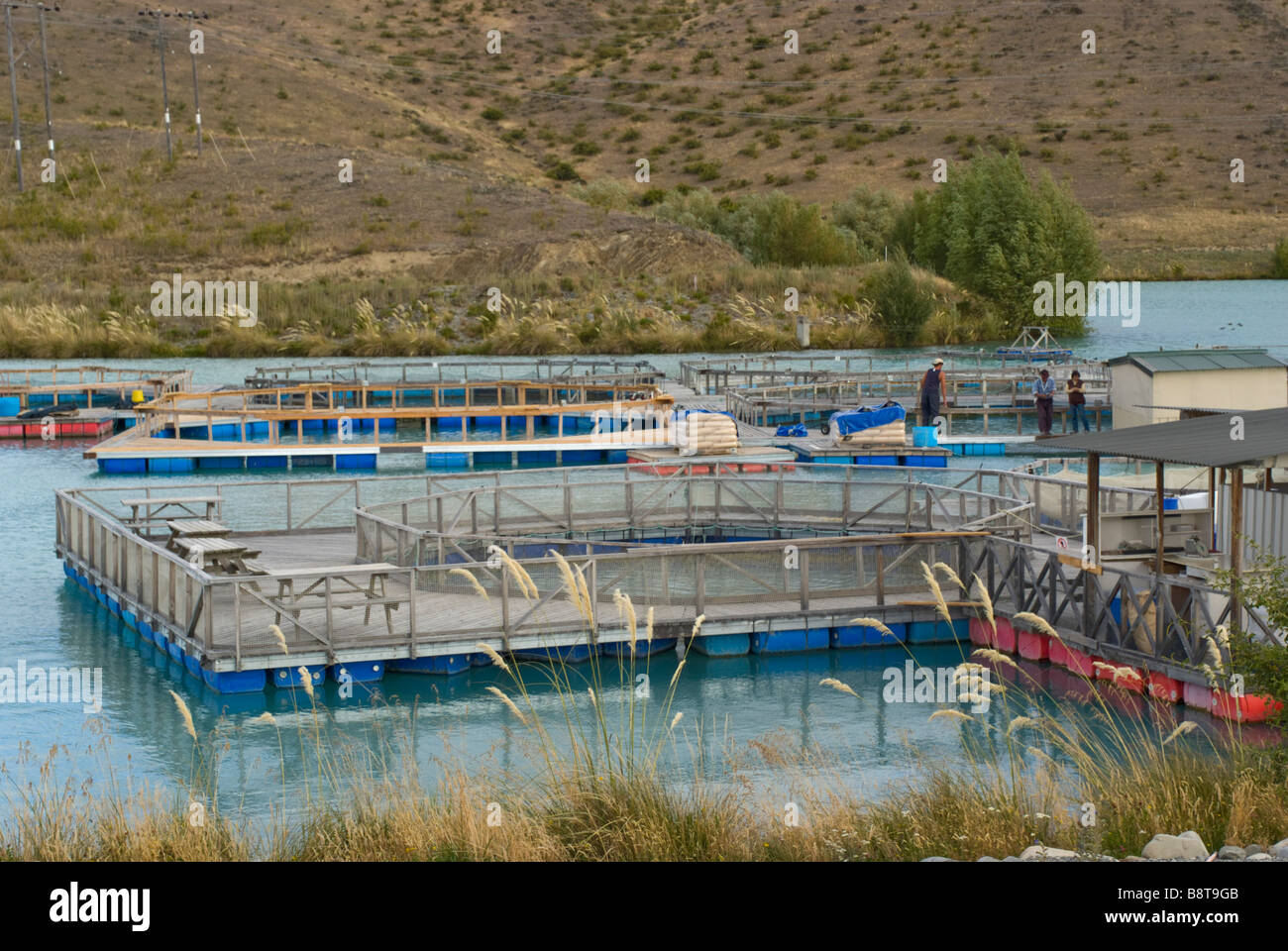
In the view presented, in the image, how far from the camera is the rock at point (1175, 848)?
845cm

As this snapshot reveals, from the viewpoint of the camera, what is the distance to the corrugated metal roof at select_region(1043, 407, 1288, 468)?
14.0m

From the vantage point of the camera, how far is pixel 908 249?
295 feet

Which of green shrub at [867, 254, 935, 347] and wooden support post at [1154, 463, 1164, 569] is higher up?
green shrub at [867, 254, 935, 347]

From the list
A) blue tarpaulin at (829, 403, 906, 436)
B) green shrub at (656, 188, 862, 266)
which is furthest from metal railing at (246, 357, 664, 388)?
green shrub at (656, 188, 862, 266)

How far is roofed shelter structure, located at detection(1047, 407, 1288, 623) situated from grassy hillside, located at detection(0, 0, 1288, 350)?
51190 millimetres

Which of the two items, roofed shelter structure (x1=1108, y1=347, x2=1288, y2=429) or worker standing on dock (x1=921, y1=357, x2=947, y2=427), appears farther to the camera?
worker standing on dock (x1=921, y1=357, x2=947, y2=427)

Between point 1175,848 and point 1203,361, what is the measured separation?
2211 cm

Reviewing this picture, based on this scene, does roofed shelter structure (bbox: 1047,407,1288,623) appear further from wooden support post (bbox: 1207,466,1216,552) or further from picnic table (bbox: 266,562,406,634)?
picnic table (bbox: 266,562,406,634)

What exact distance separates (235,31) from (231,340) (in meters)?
67.9

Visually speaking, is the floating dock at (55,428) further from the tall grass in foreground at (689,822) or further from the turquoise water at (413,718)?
the tall grass in foreground at (689,822)

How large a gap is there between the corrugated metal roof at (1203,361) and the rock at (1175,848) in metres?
21.3
